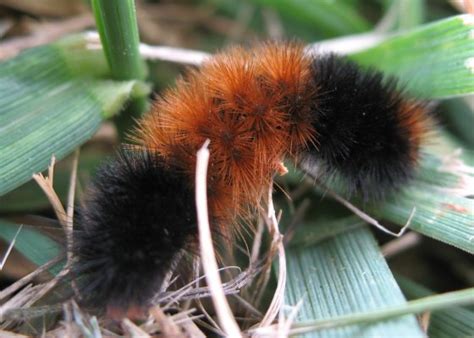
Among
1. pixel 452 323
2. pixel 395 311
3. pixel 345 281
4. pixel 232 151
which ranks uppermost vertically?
pixel 232 151

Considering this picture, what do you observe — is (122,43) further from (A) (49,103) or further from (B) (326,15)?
(B) (326,15)

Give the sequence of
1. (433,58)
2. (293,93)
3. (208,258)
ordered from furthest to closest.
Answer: (433,58), (293,93), (208,258)

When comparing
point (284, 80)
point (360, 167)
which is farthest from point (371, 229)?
point (284, 80)

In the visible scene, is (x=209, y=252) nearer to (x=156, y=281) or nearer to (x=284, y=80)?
(x=156, y=281)

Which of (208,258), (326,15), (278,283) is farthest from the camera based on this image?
(326,15)

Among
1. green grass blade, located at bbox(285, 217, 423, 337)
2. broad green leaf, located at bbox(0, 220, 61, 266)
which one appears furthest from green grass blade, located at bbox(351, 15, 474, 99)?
broad green leaf, located at bbox(0, 220, 61, 266)

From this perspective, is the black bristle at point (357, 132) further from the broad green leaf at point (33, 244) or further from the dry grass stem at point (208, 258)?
the broad green leaf at point (33, 244)

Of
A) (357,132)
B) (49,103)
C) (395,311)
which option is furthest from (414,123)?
(49,103)

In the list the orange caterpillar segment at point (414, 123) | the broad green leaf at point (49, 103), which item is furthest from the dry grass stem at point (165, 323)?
the orange caterpillar segment at point (414, 123)
